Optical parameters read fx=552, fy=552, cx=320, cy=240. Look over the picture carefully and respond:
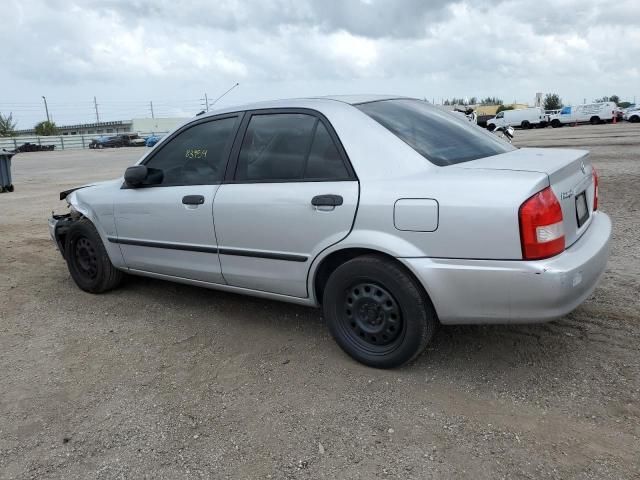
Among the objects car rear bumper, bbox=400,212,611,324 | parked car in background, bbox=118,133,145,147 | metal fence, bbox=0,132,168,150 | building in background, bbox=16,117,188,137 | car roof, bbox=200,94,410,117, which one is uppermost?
building in background, bbox=16,117,188,137

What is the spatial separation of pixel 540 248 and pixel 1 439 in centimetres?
296

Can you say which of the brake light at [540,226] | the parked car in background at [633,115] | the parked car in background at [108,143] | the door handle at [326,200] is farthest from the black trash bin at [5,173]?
the parked car in background at [633,115]

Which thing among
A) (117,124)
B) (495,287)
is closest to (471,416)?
(495,287)

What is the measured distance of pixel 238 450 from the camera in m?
2.72

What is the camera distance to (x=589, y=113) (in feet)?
149

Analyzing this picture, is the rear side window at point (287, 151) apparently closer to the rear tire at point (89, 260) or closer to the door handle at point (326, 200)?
the door handle at point (326, 200)

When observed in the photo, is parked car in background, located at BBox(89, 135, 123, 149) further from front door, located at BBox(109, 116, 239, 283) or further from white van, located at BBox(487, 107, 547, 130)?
front door, located at BBox(109, 116, 239, 283)

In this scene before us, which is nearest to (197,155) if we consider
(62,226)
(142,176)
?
(142,176)

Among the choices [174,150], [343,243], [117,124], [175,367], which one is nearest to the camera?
[343,243]

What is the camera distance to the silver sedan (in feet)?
9.19

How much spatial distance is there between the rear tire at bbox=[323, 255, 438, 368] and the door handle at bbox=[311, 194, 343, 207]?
0.35 m

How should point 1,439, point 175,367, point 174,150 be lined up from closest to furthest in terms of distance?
1. point 1,439
2. point 175,367
3. point 174,150

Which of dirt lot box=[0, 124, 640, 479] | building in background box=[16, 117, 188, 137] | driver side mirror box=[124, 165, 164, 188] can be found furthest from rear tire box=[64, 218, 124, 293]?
building in background box=[16, 117, 188, 137]

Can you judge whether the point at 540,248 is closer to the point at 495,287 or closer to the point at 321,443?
the point at 495,287
